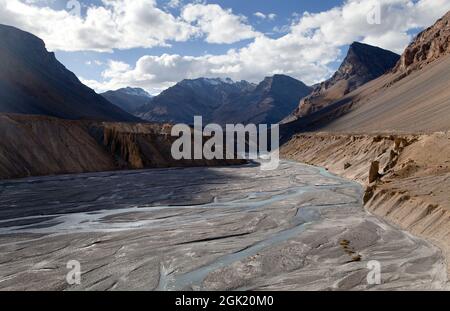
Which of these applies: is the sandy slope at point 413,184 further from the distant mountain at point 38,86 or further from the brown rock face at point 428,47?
the distant mountain at point 38,86

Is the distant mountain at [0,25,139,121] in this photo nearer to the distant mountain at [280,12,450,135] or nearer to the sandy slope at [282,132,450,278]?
the distant mountain at [280,12,450,135]

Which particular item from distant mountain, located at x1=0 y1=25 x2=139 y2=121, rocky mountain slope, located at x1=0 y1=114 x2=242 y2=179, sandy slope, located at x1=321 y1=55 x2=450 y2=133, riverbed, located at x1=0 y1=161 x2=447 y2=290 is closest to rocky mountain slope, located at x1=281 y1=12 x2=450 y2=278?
sandy slope, located at x1=321 y1=55 x2=450 y2=133

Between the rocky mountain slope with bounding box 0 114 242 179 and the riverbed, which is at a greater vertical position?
the rocky mountain slope with bounding box 0 114 242 179

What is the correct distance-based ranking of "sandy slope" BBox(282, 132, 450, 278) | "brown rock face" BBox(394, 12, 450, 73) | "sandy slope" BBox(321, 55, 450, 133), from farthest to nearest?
"brown rock face" BBox(394, 12, 450, 73)
"sandy slope" BBox(321, 55, 450, 133)
"sandy slope" BBox(282, 132, 450, 278)

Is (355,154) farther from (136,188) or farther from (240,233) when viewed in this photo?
(240,233)

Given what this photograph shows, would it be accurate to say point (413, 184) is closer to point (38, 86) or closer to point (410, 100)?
point (410, 100)

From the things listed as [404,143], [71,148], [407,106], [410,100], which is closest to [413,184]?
[404,143]
